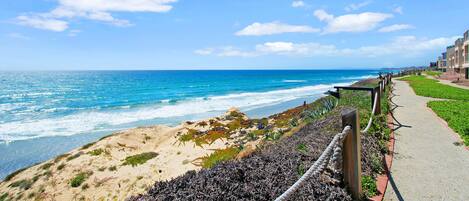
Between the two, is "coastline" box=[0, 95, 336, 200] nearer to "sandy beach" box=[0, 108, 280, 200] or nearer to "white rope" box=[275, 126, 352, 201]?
"sandy beach" box=[0, 108, 280, 200]

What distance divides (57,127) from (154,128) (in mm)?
11750

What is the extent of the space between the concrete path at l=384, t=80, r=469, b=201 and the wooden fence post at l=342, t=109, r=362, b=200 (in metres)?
0.72

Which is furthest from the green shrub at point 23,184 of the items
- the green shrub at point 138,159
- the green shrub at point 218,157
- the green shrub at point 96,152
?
the green shrub at point 218,157

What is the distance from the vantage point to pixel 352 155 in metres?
3.81

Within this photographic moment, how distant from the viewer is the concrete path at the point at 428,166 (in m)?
Result: 4.55

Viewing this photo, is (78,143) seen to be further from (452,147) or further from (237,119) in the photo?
(452,147)

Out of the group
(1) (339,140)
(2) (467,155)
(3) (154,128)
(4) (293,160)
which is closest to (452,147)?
(2) (467,155)

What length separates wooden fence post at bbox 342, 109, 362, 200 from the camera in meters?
3.74

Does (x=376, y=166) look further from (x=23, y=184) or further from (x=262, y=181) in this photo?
(x=23, y=184)

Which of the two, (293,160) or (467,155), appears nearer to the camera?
(293,160)

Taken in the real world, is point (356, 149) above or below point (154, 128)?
above

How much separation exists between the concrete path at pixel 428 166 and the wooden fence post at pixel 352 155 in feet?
2.38

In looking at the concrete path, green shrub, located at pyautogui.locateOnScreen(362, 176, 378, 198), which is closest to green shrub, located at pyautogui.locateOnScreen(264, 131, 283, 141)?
the concrete path

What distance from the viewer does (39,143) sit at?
18891 mm
